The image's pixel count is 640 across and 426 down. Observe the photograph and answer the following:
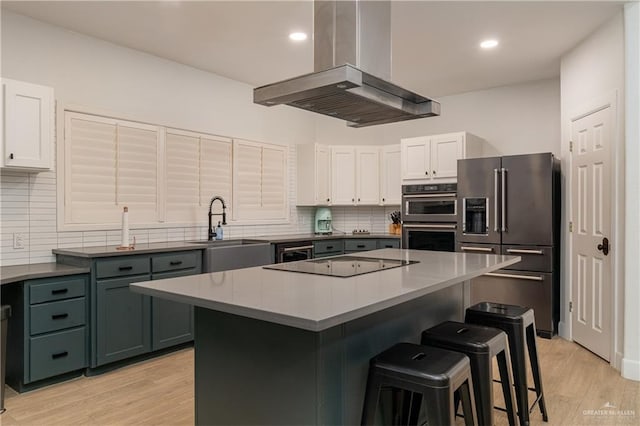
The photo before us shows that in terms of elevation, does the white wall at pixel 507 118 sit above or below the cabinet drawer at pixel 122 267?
above

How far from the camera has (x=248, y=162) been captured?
5152mm

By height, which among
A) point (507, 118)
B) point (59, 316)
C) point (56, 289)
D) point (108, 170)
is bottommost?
point (59, 316)

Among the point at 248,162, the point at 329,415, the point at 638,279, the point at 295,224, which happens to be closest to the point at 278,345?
the point at 329,415

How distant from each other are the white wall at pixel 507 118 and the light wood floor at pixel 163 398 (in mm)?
2601

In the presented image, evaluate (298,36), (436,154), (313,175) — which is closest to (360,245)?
(313,175)

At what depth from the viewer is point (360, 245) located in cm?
546

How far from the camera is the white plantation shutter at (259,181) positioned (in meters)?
5.03

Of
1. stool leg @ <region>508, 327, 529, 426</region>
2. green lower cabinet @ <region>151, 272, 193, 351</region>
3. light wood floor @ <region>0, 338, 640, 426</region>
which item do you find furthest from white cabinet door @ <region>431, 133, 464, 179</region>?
green lower cabinet @ <region>151, 272, 193, 351</region>

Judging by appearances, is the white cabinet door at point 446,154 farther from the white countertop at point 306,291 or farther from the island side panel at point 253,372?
the island side panel at point 253,372

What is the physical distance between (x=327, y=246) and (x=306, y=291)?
3.50m

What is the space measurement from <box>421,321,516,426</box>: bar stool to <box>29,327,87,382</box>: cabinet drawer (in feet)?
8.13

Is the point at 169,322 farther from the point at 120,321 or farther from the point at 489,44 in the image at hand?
the point at 489,44

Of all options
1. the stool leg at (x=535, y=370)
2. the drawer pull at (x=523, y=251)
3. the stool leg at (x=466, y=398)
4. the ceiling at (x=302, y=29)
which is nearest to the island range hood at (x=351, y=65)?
the ceiling at (x=302, y=29)

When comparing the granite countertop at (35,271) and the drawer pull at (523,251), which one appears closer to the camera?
the granite countertop at (35,271)
